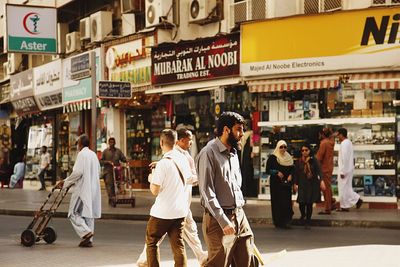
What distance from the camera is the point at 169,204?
827 centimetres

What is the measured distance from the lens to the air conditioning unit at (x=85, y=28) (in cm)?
2802

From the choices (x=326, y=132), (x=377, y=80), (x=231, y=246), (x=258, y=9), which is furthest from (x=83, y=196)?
(x=258, y=9)

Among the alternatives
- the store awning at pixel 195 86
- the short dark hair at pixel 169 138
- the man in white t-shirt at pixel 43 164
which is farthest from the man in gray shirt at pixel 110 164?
the short dark hair at pixel 169 138

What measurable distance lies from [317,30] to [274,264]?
997 centimetres

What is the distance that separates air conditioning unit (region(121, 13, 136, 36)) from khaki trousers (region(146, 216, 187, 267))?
1840cm

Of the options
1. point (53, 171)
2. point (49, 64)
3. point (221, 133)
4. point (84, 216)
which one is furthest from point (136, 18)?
point (221, 133)

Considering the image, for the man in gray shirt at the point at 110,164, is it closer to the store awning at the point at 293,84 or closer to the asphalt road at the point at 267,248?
the store awning at the point at 293,84

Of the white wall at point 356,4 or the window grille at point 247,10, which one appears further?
the window grille at point 247,10

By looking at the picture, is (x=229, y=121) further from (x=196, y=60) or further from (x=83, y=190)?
(x=196, y=60)

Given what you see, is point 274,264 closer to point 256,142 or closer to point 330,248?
point 330,248

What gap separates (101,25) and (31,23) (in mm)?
2363

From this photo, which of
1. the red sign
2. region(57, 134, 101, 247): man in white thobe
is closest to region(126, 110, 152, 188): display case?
the red sign

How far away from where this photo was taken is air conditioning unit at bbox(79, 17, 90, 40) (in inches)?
1103

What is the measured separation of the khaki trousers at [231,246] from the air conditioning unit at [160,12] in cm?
A: 1662
